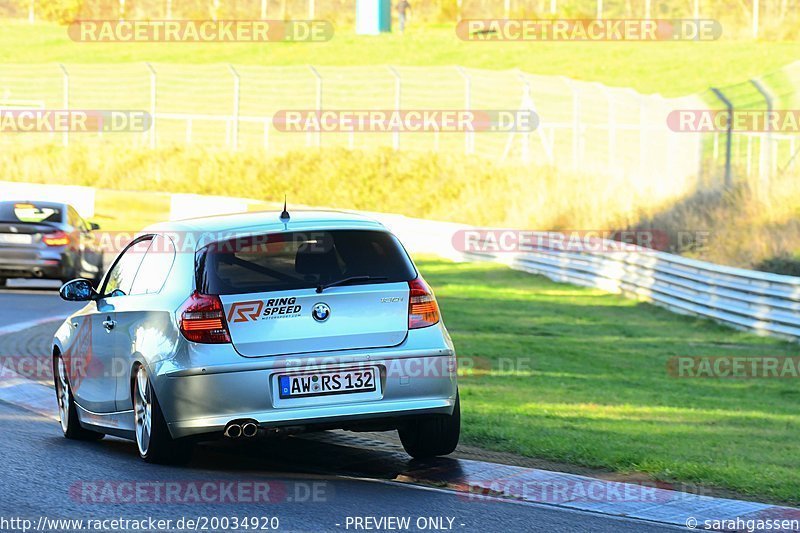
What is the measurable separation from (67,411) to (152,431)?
198 cm

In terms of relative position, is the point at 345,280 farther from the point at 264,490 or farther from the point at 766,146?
the point at 766,146

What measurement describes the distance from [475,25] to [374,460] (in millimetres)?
68774

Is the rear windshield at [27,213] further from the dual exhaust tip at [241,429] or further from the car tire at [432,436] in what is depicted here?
the dual exhaust tip at [241,429]

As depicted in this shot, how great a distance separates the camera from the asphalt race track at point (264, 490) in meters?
7.11

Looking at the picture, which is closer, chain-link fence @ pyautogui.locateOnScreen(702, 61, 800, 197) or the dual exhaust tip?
the dual exhaust tip

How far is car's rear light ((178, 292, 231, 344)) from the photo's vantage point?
797 centimetres

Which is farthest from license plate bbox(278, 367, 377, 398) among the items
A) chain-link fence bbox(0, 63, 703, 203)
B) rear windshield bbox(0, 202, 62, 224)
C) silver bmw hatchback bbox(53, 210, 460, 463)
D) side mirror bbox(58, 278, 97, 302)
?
chain-link fence bbox(0, 63, 703, 203)

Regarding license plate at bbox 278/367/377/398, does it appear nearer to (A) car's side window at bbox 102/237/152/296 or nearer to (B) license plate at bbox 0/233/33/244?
(A) car's side window at bbox 102/237/152/296

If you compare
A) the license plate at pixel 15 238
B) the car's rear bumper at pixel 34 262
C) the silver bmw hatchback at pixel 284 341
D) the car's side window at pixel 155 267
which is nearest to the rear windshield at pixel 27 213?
the license plate at pixel 15 238

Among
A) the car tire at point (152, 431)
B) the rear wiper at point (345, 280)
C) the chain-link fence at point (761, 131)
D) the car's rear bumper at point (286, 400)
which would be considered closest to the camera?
the car's rear bumper at point (286, 400)

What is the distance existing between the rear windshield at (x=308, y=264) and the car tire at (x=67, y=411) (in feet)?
7.02

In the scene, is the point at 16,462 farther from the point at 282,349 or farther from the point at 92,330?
the point at 282,349

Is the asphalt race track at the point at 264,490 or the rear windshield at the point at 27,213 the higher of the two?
the rear windshield at the point at 27,213

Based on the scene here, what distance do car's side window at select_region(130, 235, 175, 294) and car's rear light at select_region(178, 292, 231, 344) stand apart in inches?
22.1
